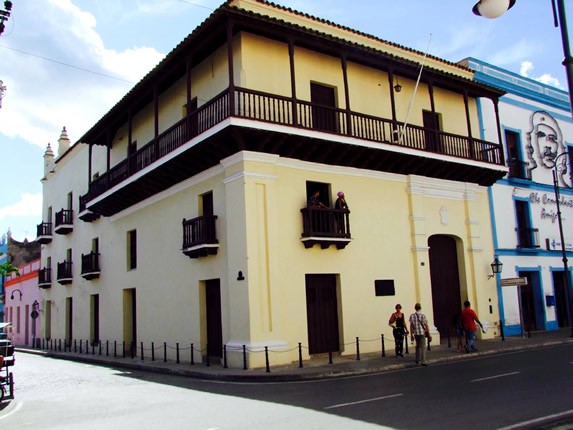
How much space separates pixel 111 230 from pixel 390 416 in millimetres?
19457

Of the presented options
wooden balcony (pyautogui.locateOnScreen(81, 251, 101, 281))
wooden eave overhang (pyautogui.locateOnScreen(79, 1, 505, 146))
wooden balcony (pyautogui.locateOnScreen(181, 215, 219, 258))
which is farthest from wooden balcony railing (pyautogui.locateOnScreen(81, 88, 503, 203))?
wooden balcony (pyautogui.locateOnScreen(81, 251, 101, 281))

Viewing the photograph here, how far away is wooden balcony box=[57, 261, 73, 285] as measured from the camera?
2955 centimetres

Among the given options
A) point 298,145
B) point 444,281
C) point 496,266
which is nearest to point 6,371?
point 298,145

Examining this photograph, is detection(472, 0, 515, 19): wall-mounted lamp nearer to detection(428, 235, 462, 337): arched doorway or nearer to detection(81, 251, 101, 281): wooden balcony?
detection(428, 235, 462, 337): arched doorway

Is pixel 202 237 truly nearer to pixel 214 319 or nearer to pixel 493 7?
pixel 214 319

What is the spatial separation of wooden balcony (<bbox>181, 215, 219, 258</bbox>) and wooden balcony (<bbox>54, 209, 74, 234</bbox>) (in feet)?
51.7

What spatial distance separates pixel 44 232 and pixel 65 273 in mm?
6290

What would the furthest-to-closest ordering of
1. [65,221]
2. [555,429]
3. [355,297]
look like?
[65,221] → [355,297] → [555,429]

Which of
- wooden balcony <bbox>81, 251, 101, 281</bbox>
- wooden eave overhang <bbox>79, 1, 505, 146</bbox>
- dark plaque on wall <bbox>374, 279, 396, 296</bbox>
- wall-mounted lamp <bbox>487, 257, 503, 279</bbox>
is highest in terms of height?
wooden eave overhang <bbox>79, 1, 505, 146</bbox>

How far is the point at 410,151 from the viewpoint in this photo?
715 inches

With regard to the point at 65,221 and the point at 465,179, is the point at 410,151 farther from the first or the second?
the point at 65,221

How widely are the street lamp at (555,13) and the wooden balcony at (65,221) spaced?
27.4 meters

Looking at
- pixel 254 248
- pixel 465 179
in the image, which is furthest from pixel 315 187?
pixel 465 179

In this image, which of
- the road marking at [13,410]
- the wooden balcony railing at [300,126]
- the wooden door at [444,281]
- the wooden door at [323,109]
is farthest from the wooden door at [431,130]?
the road marking at [13,410]
